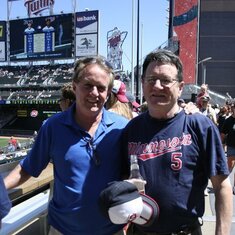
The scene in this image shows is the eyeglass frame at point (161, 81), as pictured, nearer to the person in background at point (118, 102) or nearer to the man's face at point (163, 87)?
the man's face at point (163, 87)

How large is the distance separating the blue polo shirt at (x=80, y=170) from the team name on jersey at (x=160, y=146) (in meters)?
0.26

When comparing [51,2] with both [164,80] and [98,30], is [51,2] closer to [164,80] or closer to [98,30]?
[98,30]

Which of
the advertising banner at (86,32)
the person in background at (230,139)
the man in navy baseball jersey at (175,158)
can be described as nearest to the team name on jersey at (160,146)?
the man in navy baseball jersey at (175,158)

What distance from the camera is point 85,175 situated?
2357 millimetres

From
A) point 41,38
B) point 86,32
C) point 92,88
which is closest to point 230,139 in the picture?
point 92,88

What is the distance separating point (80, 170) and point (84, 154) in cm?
9

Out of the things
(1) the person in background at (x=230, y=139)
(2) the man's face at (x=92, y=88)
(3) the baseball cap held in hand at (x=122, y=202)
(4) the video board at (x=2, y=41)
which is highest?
(4) the video board at (x=2, y=41)

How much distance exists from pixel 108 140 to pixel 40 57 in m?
43.5

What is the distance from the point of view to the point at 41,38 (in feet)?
144

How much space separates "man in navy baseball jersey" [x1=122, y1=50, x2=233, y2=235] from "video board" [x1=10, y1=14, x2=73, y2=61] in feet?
135

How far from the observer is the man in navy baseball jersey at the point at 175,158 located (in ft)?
6.96

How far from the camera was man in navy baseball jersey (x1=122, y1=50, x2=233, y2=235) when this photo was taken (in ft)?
6.96

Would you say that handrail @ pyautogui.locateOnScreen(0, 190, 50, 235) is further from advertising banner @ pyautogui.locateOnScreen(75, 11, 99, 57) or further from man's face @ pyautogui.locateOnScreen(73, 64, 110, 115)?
advertising banner @ pyautogui.locateOnScreen(75, 11, 99, 57)

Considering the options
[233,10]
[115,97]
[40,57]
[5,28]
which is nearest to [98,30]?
[40,57]
